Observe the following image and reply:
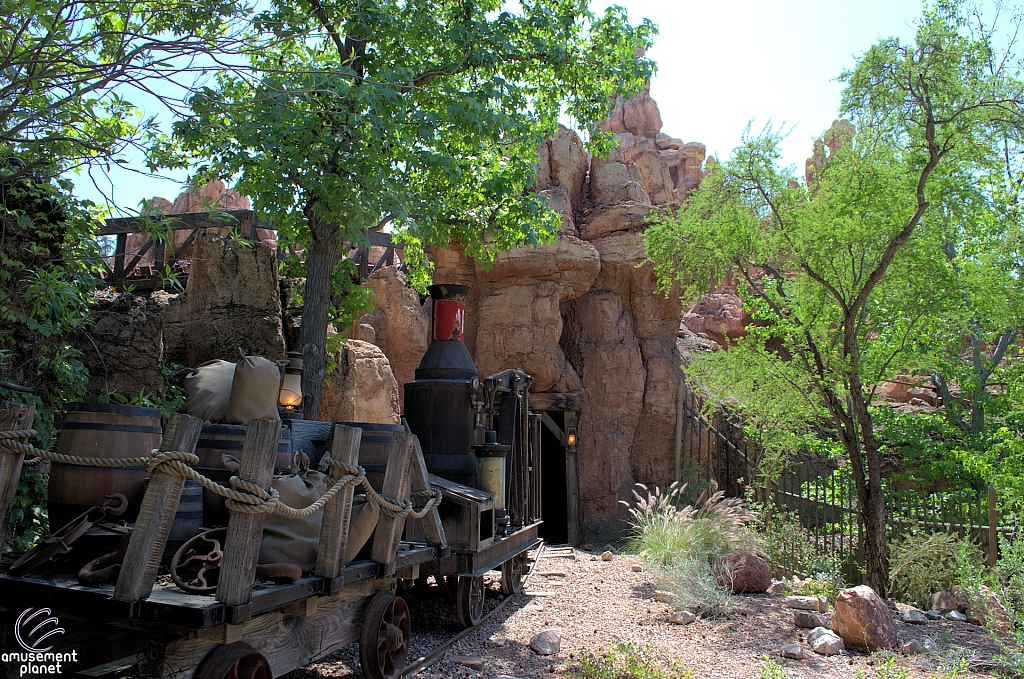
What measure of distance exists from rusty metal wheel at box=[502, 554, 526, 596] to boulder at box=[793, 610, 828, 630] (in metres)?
2.98

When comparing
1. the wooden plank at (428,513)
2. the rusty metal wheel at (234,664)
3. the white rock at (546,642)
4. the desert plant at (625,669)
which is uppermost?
the wooden plank at (428,513)

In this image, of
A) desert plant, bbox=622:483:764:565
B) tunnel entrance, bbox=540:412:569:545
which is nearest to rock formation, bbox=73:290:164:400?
desert plant, bbox=622:483:764:565

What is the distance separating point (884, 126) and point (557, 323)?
279 inches

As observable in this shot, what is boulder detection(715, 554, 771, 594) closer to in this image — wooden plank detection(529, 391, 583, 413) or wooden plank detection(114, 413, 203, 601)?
wooden plank detection(529, 391, 583, 413)

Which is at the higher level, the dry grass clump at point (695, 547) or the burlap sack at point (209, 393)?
the burlap sack at point (209, 393)

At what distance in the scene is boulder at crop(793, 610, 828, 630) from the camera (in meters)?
6.63

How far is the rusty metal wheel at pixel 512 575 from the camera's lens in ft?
25.4

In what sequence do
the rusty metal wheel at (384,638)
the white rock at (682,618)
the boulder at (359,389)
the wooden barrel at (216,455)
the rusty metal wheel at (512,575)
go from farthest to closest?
the boulder at (359,389) < the rusty metal wheel at (512,575) < the white rock at (682,618) < the rusty metal wheel at (384,638) < the wooden barrel at (216,455)

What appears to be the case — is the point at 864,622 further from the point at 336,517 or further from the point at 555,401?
the point at 555,401

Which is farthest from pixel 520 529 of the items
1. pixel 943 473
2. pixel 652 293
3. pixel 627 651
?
pixel 943 473

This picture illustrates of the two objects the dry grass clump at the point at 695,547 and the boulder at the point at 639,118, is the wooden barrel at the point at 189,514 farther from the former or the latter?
the boulder at the point at 639,118

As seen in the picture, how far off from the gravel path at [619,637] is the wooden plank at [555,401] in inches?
199

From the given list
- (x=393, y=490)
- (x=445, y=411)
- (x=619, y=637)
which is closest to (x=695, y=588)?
(x=619, y=637)

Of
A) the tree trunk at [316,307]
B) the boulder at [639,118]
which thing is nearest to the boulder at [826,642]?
the tree trunk at [316,307]
